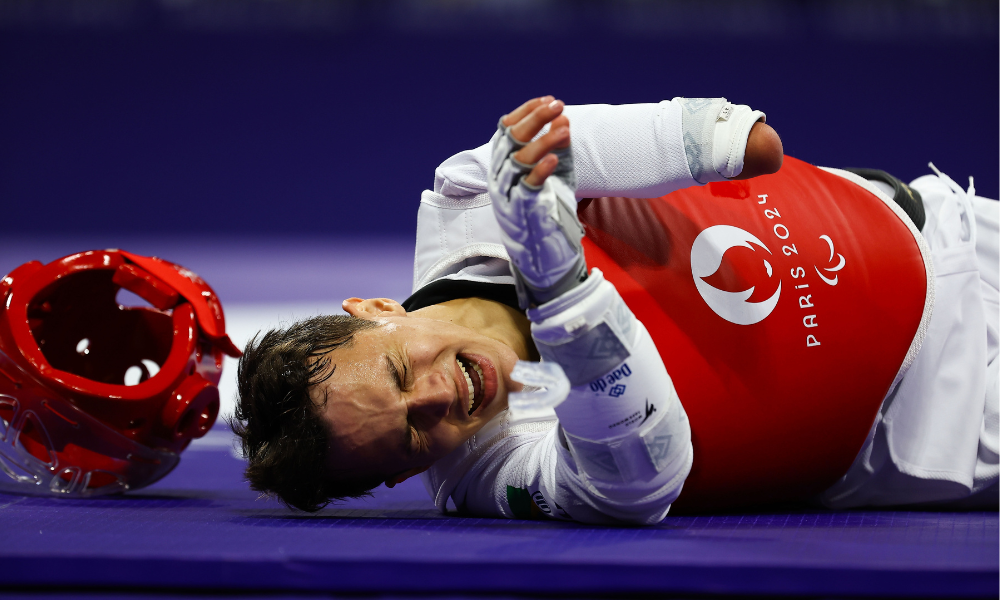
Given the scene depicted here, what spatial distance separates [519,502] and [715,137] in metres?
0.67

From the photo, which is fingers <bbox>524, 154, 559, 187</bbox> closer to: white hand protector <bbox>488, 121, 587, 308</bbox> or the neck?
white hand protector <bbox>488, 121, 587, 308</bbox>

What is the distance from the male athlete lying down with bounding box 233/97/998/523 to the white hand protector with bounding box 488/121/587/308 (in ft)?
0.67

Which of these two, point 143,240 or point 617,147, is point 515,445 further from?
point 143,240

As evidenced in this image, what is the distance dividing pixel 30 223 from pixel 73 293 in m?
2.86

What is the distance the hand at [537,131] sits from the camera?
959mm

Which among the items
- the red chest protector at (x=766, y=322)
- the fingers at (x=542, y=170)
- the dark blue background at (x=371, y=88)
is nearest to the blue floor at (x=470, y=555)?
the red chest protector at (x=766, y=322)

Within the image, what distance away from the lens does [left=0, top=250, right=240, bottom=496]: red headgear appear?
158 cm

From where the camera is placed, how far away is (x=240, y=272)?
388 cm

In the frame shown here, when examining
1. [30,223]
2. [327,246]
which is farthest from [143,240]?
[327,246]

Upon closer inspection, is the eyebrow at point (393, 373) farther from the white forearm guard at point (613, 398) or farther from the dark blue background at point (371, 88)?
the dark blue background at point (371, 88)

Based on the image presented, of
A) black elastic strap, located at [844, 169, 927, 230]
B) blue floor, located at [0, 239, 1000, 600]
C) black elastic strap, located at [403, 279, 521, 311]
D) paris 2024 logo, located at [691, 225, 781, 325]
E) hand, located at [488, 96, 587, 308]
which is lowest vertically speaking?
blue floor, located at [0, 239, 1000, 600]

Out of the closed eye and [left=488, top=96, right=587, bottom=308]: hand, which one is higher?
[left=488, top=96, right=587, bottom=308]: hand

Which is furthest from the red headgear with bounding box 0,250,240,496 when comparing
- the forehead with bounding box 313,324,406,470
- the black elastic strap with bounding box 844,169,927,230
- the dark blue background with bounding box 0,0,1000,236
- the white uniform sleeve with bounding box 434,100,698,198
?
the dark blue background with bounding box 0,0,1000,236

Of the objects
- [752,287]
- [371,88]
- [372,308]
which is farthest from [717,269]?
[371,88]
